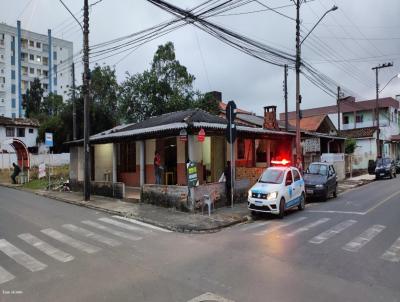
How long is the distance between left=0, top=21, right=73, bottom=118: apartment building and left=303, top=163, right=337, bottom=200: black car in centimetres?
5852

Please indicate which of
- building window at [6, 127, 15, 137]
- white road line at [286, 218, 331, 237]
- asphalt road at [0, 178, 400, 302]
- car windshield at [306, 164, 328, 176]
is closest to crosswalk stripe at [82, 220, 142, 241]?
asphalt road at [0, 178, 400, 302]

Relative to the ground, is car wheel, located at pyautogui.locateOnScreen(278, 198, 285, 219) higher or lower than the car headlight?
lower

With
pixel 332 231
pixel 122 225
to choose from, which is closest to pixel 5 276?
pixel 122 225

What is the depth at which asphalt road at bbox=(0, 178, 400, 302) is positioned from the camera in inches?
218

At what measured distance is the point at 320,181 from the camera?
1702 centimetres

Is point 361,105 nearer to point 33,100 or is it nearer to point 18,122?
point 18,122

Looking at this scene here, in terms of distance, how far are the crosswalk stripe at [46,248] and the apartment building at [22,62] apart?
61.7 meters

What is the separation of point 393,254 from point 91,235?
7632mm

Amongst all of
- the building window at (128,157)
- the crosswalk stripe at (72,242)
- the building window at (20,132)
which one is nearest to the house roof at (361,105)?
the building window at (128,157)

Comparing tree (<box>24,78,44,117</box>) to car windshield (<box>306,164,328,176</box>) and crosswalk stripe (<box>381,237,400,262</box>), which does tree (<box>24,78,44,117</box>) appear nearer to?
car windshield (<box>306,164,328,176</box>)

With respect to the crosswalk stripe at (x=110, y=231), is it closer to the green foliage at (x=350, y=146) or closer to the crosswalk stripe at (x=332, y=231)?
the crosswalk stripe at (x=332, y=231)

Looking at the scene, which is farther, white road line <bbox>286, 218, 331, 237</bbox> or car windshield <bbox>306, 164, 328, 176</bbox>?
car windshield <bbox>306, 164, 328, 176</bbox>

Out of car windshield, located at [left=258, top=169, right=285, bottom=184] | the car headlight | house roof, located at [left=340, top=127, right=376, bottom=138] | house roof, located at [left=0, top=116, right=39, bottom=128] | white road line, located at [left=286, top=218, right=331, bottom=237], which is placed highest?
house roof, located at [left=0, top=116, right=39, bottom=128]

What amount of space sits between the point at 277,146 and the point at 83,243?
657 inches
